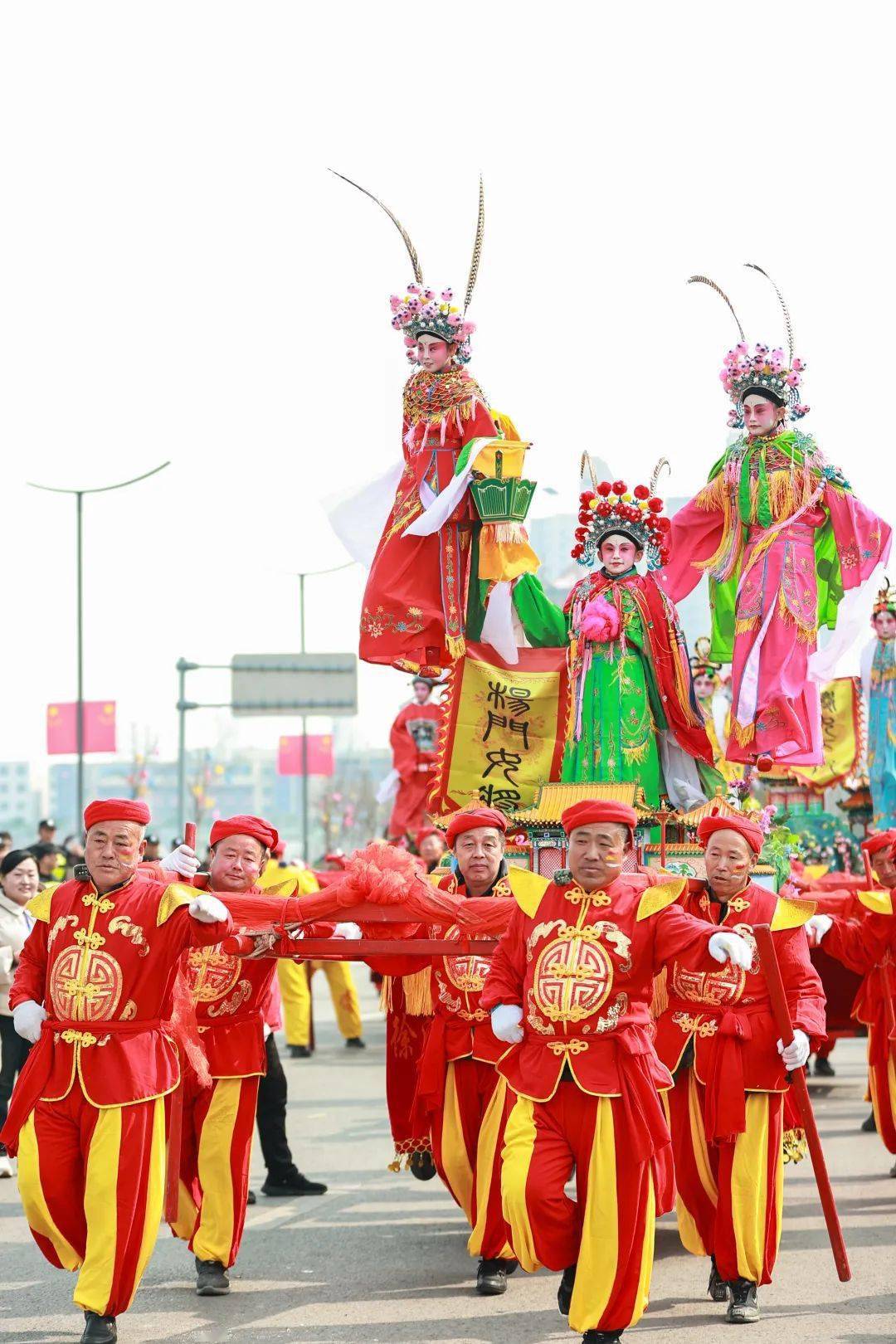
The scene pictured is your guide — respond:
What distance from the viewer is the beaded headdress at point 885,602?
1402 cm

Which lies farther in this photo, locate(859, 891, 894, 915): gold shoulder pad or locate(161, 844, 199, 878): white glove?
locate(859, 891, 894, 915): gold shoulder pad

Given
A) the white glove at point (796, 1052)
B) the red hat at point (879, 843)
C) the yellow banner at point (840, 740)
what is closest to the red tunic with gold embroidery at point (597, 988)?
the white glove at point (796, 1052)

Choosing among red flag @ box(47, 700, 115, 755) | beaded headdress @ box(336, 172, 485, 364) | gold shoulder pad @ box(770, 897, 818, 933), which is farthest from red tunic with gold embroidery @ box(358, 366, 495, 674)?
red flag @ box(47, 700, 115, 755)

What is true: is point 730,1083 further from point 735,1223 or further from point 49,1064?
point 49,1064

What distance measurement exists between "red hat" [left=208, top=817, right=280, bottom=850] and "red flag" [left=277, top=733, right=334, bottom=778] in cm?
3324

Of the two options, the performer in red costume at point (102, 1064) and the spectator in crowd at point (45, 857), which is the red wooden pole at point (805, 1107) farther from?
Result: the spectator in crowd at point (45, 857)

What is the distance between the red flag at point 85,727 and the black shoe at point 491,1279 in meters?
17.7

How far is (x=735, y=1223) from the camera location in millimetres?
6652

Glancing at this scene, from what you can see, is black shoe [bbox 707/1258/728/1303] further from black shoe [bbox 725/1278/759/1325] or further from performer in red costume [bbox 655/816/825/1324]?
black shoe [bbox 725/1278/759/1325]

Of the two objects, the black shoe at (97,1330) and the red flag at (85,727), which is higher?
the red flag at (85,727)

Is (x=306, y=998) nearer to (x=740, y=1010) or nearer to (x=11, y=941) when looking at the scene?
(x=11, y=941)

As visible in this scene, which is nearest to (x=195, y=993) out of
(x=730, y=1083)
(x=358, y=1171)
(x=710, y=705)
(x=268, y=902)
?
(x=268, y=902)

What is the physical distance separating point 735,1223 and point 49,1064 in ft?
8.15

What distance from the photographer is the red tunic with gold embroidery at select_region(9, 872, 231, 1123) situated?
6141 millimetres
